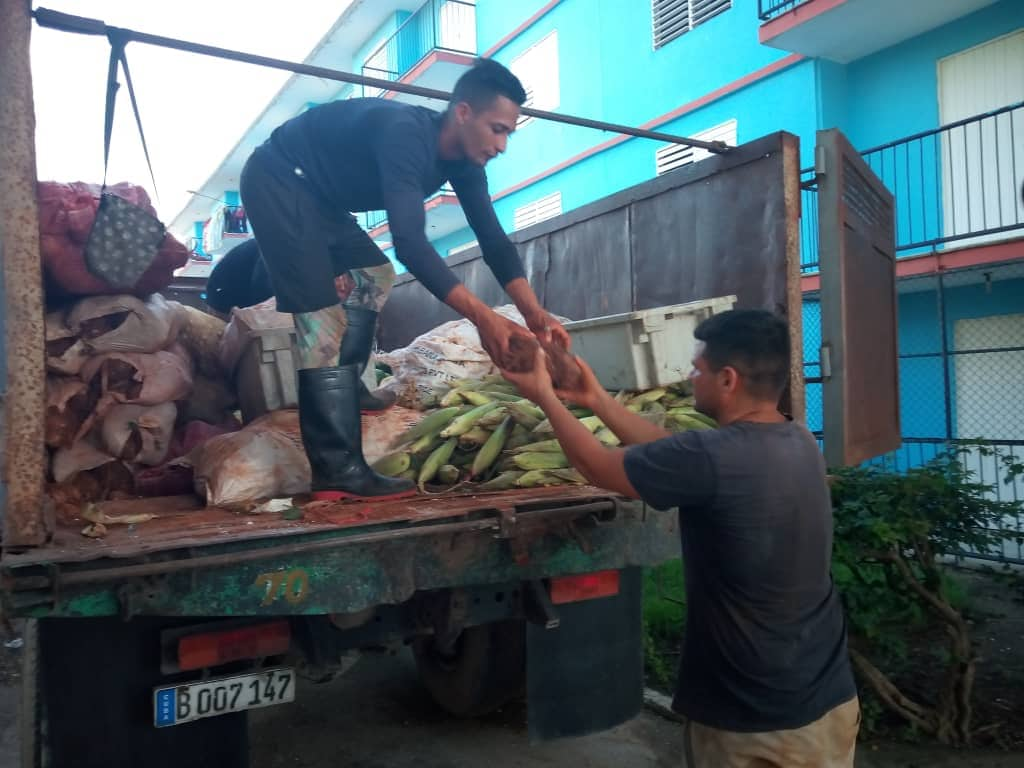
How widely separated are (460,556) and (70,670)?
40.4 inches

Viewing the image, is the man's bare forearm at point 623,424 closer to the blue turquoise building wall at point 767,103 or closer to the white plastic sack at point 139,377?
the white plastic sack at point 139,377

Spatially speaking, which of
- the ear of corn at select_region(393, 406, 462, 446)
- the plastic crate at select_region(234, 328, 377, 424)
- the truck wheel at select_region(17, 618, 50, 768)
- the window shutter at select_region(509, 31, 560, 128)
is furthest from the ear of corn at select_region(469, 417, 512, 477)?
the window shutter at select_region(509, 31, 560, 128)

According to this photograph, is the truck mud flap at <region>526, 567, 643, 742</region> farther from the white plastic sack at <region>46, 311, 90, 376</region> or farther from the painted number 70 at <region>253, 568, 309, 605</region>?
the white plastic sack at <region>46, 311, 90, 376</region>

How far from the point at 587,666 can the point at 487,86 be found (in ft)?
6.32

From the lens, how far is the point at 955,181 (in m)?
8.69

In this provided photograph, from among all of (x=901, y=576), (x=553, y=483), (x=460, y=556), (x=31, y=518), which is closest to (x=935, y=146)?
(x=901, y=576)

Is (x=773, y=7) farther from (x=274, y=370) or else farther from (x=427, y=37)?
(x=427, y=37)

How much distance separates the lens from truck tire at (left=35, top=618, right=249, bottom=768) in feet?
6.90

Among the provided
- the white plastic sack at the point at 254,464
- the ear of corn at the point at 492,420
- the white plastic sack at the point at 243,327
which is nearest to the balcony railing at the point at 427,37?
the white plastic sack at the point at 243,327

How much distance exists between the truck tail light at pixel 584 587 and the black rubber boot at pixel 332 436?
2.01 ft

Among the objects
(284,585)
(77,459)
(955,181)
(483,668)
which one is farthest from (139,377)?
(955,181)

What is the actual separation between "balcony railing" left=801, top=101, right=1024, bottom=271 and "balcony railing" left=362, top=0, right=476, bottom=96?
30.6ft

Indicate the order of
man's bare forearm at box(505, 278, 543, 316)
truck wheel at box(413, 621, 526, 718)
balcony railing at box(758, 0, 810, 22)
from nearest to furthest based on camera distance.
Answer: man's bare forearm at box(505, 278, 543, 316) < truck wheel at box(413, 621, 526, 718) < balcony railing at box(758, 0, 810, 22)

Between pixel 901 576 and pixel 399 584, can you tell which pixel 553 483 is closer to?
pixel 399 584
